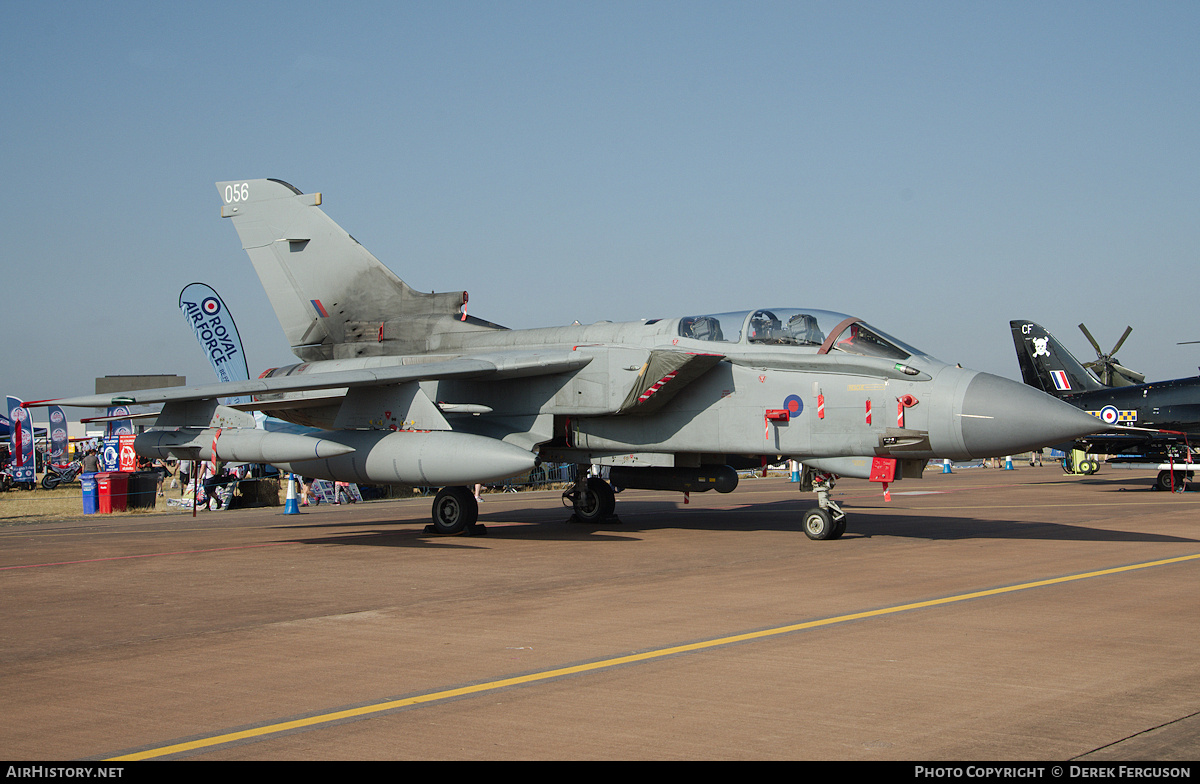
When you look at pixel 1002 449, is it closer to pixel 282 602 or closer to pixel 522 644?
pixel 522 644

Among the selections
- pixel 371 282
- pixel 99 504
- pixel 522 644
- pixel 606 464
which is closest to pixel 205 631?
pixel 522 644

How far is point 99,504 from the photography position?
2428 centimetres

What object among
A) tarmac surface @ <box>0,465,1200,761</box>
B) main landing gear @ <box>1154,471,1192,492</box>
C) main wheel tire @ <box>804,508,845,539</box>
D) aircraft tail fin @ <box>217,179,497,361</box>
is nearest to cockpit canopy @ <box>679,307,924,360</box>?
main wheel tire @ <box>804,508,845,539</box>

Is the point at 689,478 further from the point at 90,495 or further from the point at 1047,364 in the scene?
the point at 1047,364

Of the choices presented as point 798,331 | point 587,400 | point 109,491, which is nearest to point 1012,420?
point 798,331

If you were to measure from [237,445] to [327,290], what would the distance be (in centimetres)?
366

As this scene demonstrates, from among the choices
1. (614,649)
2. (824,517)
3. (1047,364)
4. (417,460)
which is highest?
(1047,364)

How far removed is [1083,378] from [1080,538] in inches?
760

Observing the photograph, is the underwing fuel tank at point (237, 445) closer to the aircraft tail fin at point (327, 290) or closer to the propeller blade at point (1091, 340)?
the aircraft tail fin at point (327, 290)

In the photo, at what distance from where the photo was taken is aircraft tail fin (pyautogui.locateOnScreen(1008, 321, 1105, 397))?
1185 inches

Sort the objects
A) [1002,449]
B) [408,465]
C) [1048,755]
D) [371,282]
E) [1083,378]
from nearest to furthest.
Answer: [1048,755] → [1002,449] → [408,465] → [371,282] → [1083,378]

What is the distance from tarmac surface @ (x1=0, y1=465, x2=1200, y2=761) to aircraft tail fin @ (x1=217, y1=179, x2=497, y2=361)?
4.02 m

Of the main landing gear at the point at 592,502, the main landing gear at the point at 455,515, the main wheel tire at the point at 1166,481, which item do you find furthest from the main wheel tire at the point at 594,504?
the main wheel tire at the point at 1166,481

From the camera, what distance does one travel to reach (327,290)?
649 inches
